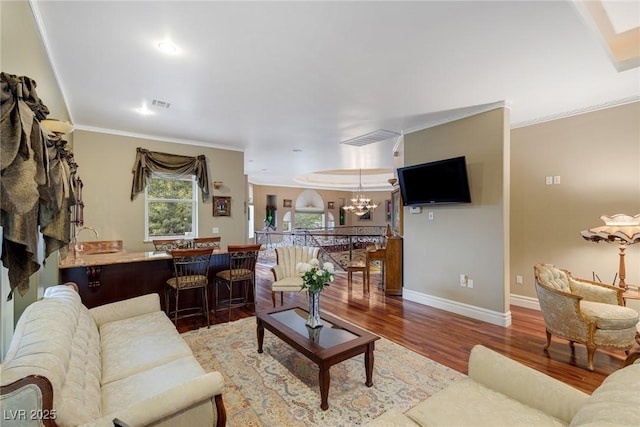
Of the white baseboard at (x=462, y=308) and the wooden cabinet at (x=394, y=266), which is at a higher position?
the wooden cabinet at (x=394, y=266)

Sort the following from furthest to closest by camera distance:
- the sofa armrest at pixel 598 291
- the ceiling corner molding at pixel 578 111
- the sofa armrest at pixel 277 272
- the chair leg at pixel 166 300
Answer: the sofa armrest at pixel 277 272 → the chair leg at pixel 166 300 → the ceiling corner molding at pixel 578 111 → the sofa armrest at pixel 598 291

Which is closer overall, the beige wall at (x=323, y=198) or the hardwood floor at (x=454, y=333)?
the hardwood floor at (x=454, y=333)

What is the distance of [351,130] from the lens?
15.7 feet

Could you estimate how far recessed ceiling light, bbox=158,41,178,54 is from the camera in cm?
235

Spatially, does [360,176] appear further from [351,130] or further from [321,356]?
[321,356]

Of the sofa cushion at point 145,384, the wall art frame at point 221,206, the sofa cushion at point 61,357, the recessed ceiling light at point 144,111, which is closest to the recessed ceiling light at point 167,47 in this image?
the recessed ceiling light at point 144,111

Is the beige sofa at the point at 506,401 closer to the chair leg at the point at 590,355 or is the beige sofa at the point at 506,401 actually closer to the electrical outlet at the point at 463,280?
the chair leg at the point at 590,355

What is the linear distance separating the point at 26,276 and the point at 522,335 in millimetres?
4414

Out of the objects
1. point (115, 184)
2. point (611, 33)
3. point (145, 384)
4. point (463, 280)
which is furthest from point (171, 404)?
point (115, 184)

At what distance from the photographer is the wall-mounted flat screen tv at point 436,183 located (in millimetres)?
3941

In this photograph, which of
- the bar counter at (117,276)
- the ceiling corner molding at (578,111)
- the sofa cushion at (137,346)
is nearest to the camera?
the sofa cushion at (137,346)

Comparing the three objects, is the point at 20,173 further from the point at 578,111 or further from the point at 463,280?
the point at 578,111

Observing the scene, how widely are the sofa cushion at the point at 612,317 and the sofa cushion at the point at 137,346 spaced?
3.52 m

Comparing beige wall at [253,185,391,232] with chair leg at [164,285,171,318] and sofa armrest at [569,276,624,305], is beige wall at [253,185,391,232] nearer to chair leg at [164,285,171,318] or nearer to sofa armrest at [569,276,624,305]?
chair leg at [164,285,171,318]
